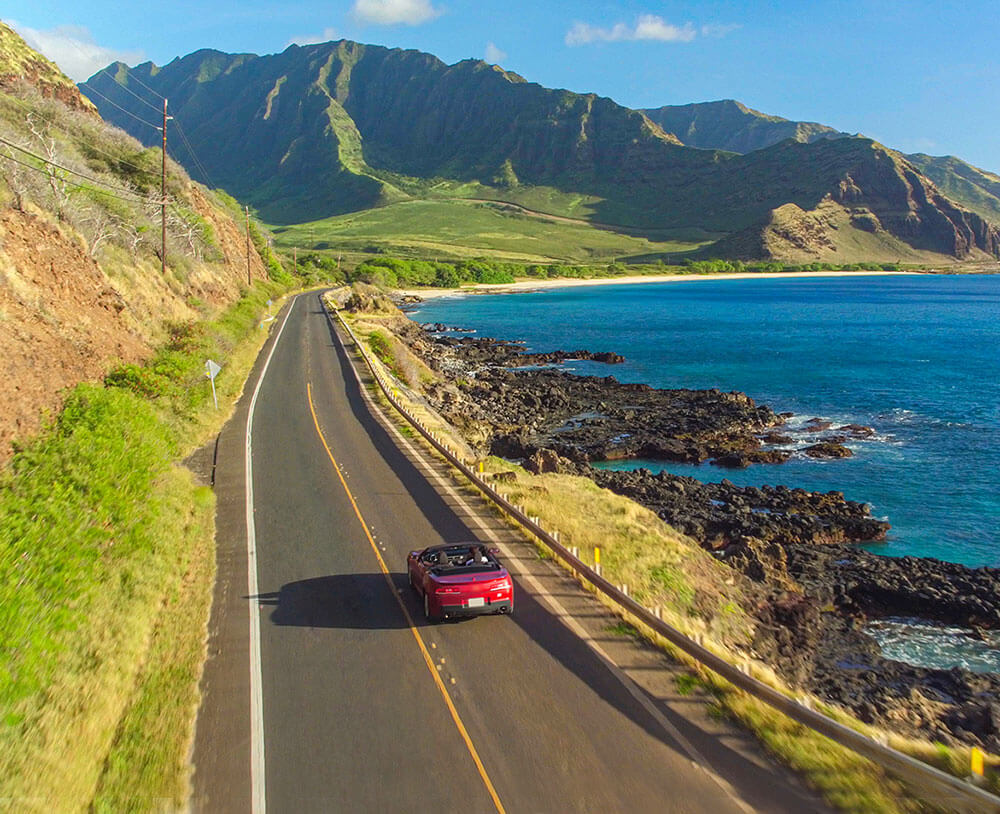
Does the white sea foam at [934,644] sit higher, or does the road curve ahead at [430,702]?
the road curve ahead at [430,702]

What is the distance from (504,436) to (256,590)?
26764mm

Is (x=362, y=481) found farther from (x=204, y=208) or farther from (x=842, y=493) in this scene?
(x=204, y=208)

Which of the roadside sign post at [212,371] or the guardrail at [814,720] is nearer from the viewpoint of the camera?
the guardrail at [814,720]

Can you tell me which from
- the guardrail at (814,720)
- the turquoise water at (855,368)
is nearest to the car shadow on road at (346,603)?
the guardrail at (814,720)

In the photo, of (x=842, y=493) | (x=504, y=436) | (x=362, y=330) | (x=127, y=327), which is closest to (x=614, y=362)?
(x=362, y=330)

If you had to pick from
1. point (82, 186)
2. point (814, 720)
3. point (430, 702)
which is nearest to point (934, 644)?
point (814, 720)

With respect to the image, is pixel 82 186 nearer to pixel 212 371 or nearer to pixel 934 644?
pixel 212 371

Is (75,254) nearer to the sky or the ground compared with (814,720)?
nearer to the sky

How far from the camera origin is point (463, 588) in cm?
1284

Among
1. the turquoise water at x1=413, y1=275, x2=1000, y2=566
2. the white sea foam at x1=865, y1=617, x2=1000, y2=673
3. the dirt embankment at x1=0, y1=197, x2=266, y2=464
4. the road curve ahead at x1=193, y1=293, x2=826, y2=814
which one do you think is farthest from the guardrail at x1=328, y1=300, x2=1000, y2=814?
the turquoise water at x1=413, y1=275, x2=1000, y2=566

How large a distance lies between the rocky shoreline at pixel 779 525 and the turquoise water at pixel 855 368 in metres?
2.39

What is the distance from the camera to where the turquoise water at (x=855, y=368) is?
34094mm

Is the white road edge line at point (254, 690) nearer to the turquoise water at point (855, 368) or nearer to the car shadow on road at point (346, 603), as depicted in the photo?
the car shadow on road at point (346, 603)

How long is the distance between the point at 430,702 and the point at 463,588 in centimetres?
244
